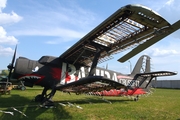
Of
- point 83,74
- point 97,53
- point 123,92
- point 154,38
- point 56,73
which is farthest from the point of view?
point 123,92

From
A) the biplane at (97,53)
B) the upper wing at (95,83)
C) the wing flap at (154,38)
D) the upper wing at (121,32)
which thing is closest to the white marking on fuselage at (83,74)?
the biplane at (97,53)

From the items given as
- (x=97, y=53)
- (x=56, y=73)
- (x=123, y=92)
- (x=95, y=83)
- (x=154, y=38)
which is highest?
(x=154, y=38)

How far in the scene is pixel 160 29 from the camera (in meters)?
6.68

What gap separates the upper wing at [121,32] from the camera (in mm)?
5904

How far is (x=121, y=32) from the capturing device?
7809 mm

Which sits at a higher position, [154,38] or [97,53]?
[154,38]

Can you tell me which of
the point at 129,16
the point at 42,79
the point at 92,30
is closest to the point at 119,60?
the point at 92,30

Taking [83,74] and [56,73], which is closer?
[56,73]

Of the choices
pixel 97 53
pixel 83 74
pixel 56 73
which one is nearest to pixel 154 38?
pixel 97 53

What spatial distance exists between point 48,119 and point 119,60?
4074 mm

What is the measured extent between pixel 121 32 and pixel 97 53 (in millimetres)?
1623

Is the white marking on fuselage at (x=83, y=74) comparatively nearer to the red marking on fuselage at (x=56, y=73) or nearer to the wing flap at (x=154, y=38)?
the red marking on fuselage at (x=56, y=73)

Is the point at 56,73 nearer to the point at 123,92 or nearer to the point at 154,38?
the point at 154,38

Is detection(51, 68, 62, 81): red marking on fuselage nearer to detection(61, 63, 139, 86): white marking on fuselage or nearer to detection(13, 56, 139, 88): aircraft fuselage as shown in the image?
detection(13, 56, 139, 88): aircraft fuselage
